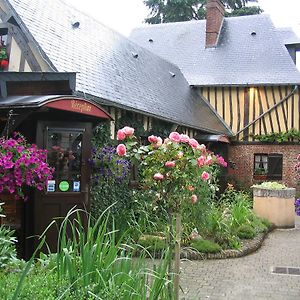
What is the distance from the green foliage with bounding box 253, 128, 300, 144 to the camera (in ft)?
54.0

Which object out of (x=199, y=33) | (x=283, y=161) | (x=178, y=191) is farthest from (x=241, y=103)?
(x=178, y=191)

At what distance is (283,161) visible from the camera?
16.8m

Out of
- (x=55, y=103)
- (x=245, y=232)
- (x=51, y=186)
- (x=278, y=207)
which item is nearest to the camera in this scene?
(x=55, y=103)

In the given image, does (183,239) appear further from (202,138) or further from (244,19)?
(244,19)

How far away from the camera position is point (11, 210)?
19.2 ft

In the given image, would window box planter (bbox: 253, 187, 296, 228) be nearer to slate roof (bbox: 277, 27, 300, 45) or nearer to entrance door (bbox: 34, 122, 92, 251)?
entrance door (bbox: 34, 122, 92, 251)

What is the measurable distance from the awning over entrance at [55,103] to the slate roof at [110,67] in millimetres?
2431

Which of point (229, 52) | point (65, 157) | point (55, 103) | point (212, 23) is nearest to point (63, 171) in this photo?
point (65, 157)

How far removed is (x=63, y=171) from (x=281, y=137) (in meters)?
12.2

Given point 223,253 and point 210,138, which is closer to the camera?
point 223,253

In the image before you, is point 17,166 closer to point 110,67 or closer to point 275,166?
point 110,67

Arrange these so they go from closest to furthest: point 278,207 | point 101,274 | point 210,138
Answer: point 101,274 < point 278,207 < point 210,138

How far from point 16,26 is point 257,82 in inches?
434

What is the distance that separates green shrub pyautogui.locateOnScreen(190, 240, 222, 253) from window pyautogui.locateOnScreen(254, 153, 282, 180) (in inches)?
416
